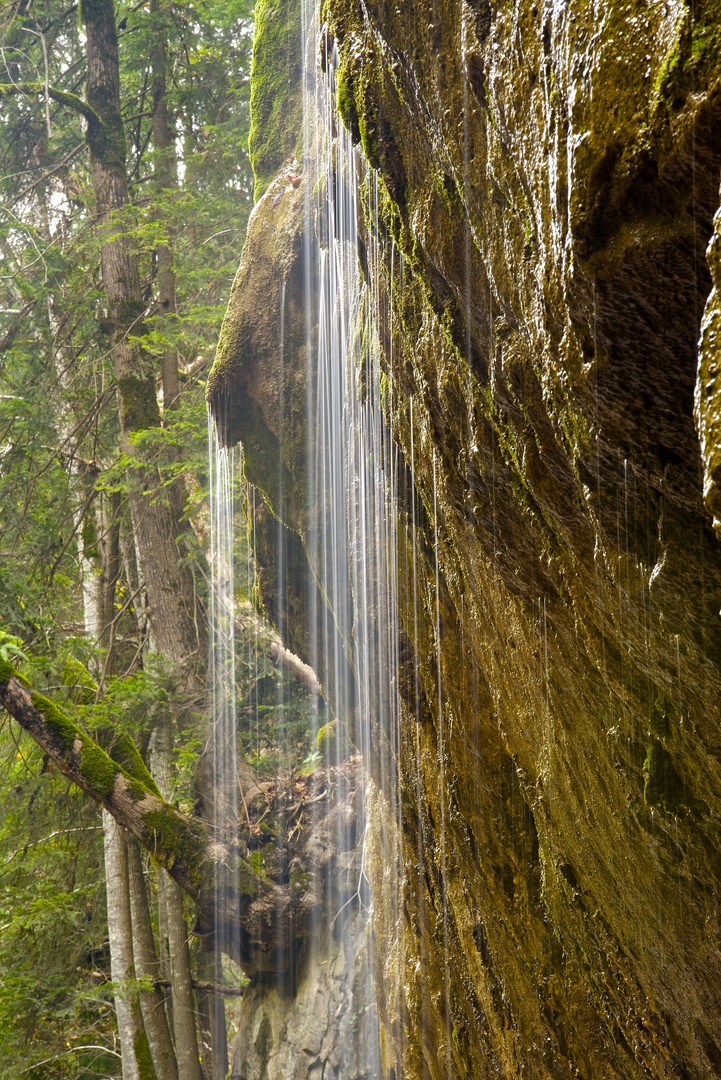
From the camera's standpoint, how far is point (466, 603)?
4.07m

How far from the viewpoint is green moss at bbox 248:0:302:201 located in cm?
781

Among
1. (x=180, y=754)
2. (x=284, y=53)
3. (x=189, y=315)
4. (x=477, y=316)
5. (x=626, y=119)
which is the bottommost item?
(x=180, y=754)

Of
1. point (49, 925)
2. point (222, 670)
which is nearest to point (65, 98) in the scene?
point (222, 670)

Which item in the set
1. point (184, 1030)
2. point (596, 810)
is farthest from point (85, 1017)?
point (596, 810)

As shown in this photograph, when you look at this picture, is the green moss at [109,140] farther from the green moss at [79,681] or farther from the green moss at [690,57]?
the green moss at [690,57]

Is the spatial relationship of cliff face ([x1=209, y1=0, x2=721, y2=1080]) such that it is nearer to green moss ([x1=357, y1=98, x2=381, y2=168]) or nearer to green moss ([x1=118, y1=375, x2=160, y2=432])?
green moss ([x1=357, y1=98, x2=381, y2=168])

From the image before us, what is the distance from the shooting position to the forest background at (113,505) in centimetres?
906

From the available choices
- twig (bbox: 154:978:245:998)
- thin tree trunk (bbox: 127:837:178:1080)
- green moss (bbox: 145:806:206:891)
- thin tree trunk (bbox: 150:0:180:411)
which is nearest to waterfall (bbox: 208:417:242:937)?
green moss (bbox: 145:806:206:891)

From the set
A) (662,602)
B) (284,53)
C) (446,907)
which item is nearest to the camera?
(662,602)

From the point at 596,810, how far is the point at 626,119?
2267 millimetres

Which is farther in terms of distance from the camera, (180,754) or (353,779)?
(353,779)

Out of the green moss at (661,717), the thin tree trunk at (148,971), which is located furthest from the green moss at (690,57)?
the thin tree trunk at (148,971)

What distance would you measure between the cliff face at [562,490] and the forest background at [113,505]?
17.4 feet

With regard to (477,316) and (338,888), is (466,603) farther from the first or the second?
(338,888)
